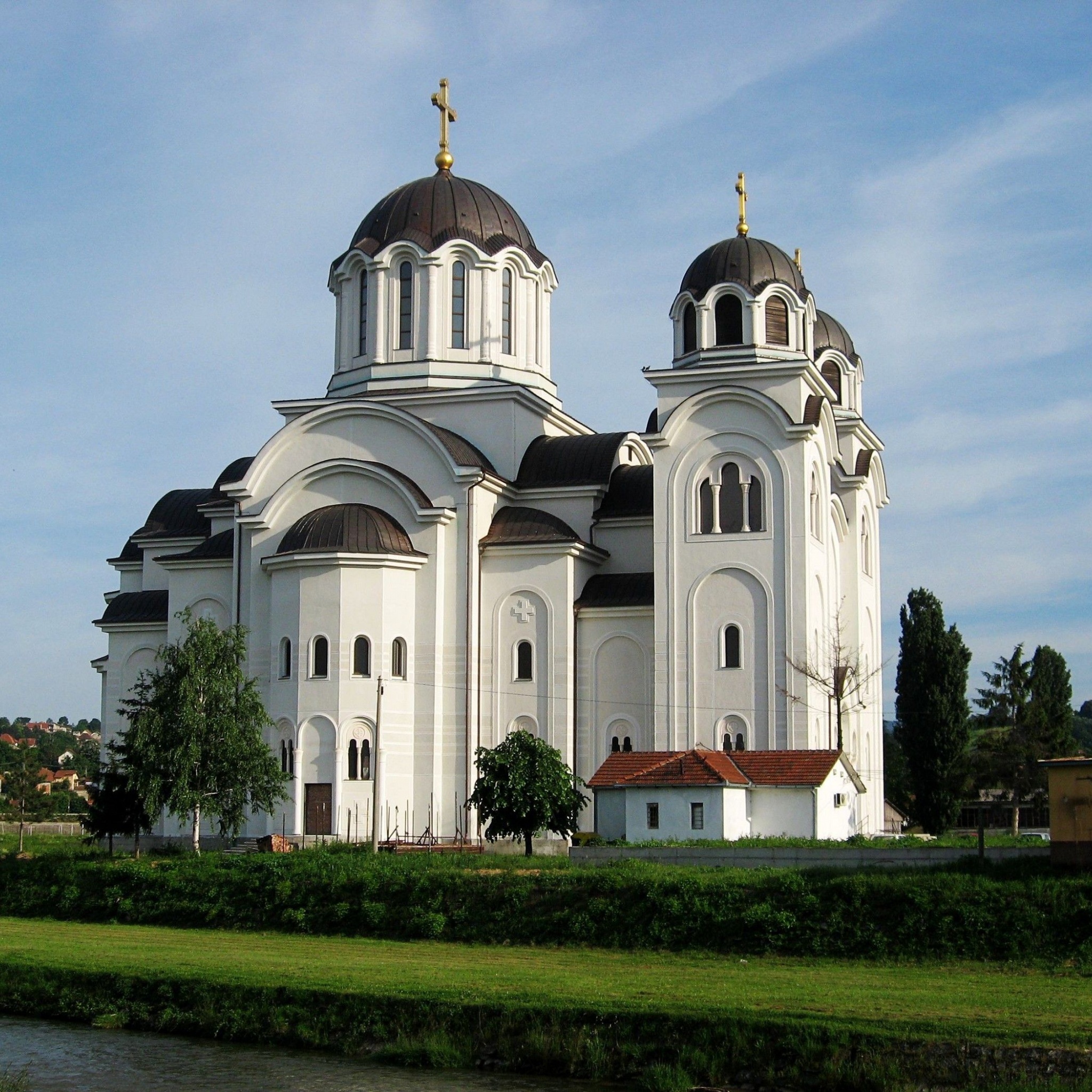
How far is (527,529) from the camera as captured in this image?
3819 cm

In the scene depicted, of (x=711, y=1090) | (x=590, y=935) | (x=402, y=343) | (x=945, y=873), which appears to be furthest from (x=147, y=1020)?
(x=402, y=343)

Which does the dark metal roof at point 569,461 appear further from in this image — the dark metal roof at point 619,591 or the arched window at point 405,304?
the arched window at point 405,304

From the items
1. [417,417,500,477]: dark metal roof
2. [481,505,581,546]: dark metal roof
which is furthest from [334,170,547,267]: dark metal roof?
[481,505,581,546]: dark metal roof

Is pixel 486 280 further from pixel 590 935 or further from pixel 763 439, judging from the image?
pixel 590 935

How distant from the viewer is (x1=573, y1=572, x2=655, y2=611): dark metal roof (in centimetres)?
3756

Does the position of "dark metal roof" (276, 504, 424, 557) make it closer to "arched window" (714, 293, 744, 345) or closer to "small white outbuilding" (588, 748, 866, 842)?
"small white outbuilding" (588, 748, 866, 842)

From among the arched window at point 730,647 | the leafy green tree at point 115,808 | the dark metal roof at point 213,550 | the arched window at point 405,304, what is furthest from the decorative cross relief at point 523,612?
the leafy green tree at point 115,808

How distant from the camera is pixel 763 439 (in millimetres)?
36500

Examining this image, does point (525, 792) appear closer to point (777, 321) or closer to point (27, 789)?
point (777, 321)

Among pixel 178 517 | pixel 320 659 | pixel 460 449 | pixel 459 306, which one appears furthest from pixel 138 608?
pixel 459 306

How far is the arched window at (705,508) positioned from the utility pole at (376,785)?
8.21m

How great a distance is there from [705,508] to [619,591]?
3.06 m

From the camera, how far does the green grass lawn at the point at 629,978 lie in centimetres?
1655

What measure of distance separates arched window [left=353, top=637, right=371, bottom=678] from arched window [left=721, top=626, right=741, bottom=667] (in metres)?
8.14
